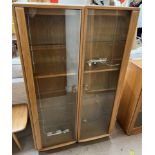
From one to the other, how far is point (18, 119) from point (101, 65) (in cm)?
107

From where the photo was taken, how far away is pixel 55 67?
1293 millimetres

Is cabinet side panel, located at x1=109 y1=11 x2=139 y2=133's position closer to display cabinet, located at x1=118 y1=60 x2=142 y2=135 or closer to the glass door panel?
display cabinet, located at x1=118 y1=60 x2=142 y2=135

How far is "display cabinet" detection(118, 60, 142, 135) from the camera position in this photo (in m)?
1.56

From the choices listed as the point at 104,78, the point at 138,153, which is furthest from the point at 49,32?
the point at 138,153

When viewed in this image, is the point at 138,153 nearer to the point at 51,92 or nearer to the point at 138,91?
the point at 138,91

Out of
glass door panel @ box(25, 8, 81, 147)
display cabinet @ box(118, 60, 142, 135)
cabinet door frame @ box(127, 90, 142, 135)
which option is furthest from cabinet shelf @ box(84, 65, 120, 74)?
cabinet door frame @ box(127, 90, 142, 135)

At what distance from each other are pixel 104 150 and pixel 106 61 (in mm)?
1018

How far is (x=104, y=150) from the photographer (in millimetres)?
1640

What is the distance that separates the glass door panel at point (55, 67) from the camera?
3.54ft

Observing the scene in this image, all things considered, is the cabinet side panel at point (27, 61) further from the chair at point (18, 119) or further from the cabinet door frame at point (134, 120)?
the cabinet door frame at point (134, 120)

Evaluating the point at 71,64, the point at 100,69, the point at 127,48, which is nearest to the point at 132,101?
the point at 100,69

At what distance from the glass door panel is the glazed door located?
120mm

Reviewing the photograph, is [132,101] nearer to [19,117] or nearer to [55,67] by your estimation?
[55,67]

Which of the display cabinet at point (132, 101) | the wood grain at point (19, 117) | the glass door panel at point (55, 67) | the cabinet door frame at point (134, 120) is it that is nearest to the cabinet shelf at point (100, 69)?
the glass door panel at point (55, 67)
